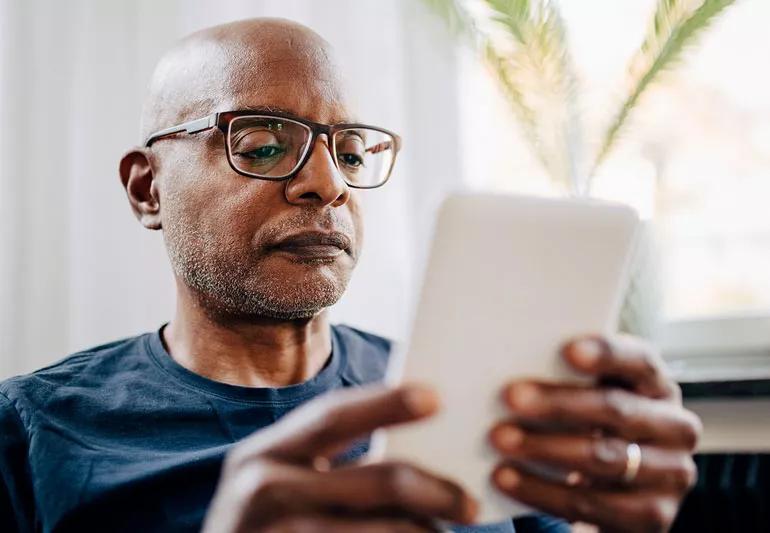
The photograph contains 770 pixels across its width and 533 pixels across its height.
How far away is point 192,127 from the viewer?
1069 millimetres

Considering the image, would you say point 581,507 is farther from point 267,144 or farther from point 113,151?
point 113,151

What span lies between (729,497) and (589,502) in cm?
74

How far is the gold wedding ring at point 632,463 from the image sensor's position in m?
0.60

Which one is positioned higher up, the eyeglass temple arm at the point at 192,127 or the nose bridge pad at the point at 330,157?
the eyeglass temple arm at the point at 192,127

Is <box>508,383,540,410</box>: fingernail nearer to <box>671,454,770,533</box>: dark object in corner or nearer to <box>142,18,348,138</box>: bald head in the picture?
<box>142,18,348,138</box>: bald head

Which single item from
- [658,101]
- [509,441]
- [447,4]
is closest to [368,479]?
[509,441]

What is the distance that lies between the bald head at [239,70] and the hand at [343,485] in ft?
2.07

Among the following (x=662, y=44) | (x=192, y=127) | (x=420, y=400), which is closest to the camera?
(x=420, y=400)

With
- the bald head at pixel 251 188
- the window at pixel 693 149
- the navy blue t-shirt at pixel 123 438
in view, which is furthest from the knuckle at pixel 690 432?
the window at pixel 693 149

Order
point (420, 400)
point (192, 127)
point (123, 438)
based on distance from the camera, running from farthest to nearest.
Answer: point (192, 127), point (123, 438), point (420, 400)

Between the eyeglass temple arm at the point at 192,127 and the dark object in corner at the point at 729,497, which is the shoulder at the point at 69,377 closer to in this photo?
the eyeglass temple arm at the point at 192,127

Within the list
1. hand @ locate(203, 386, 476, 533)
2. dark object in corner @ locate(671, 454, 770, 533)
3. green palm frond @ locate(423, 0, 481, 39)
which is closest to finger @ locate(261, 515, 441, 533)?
hand @ locate(203, 386, 476, 533)

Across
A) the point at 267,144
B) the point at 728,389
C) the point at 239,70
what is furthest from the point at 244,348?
the point at 728,389

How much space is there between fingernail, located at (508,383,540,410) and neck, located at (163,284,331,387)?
559mm
